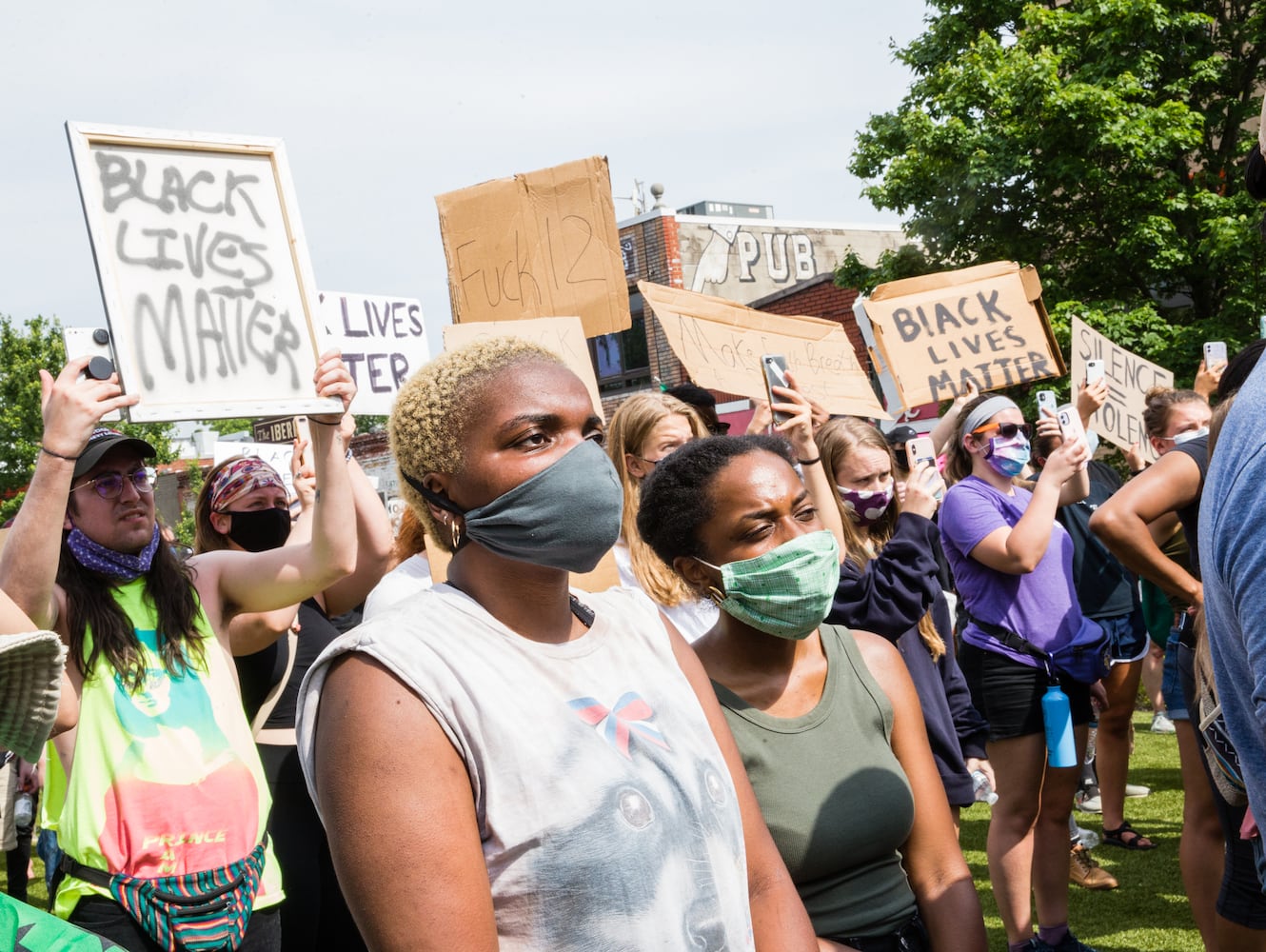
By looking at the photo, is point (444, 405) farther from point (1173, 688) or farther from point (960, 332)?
point (960, 332)

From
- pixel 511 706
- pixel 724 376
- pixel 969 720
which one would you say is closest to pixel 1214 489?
pixel 511 706

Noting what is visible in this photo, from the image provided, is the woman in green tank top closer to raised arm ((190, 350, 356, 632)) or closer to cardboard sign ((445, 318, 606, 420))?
raised arm ((190, 350, 356, 632))

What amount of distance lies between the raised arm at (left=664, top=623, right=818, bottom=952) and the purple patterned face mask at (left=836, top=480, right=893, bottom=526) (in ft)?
8.06

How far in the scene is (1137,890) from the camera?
5.61m

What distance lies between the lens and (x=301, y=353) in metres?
3.22

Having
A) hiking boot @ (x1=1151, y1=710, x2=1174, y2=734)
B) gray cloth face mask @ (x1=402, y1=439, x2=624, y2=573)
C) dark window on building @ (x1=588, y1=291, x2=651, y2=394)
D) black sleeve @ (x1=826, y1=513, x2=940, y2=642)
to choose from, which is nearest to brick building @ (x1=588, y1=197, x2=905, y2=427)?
dark window on building @ (x1=588, y1=291, x2=651, y2=394)

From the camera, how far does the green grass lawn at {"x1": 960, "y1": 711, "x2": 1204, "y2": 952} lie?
196 inches

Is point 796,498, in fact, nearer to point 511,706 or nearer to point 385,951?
point 511,706

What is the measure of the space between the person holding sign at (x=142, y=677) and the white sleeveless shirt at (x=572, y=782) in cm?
134

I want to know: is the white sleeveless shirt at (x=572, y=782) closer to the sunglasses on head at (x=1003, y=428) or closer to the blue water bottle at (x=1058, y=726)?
the blue water bottle at (x=1058, y=726)

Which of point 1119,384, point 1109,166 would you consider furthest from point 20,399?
point 1119,384

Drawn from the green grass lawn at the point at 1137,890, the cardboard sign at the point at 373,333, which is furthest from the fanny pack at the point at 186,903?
the green grass lawn at the point at 1137,890

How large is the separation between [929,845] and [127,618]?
1.99 meters

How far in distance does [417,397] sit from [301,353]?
131 centimetres
